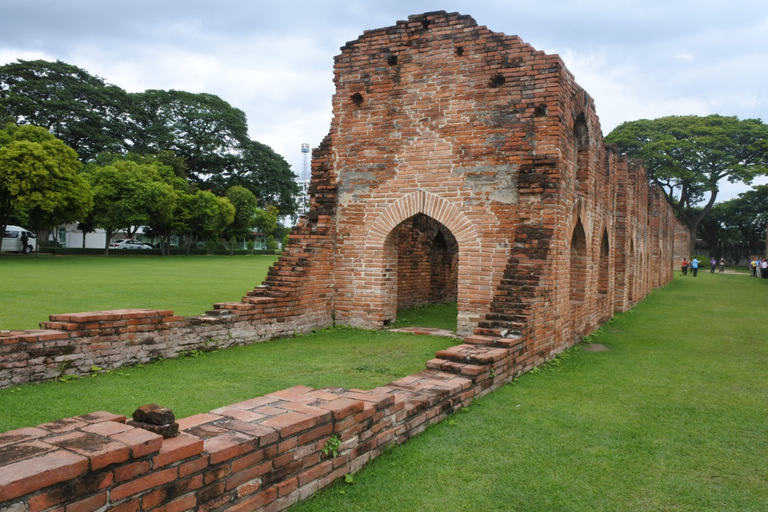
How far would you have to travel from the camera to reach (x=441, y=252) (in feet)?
46.3

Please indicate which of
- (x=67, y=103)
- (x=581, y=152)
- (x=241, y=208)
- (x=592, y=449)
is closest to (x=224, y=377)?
(x=592, y=449)

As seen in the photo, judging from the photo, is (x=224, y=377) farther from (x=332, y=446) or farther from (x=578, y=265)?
(x=578, y=265)

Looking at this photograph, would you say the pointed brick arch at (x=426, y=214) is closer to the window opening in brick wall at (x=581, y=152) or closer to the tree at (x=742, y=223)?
the window opening in brick wall at (x=581, y=152)

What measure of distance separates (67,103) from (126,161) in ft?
28.9

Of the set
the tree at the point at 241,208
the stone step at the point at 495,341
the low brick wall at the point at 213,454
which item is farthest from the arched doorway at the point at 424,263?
the tree at the point at 241,208

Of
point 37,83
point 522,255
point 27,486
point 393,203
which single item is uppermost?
point 37,83

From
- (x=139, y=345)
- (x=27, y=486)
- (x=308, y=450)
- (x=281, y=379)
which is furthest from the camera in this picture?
(x=139, y=345)

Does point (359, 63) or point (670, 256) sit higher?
point (359, 63)

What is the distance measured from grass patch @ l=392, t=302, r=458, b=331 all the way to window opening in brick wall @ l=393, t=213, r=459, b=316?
0.84ft

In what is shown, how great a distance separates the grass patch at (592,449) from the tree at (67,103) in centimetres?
3997

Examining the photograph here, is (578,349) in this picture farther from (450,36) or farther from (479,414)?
(450,36)

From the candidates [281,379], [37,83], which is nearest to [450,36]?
[281,379]

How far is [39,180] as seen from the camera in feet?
80.7

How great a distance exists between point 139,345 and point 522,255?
5168 millimetres
